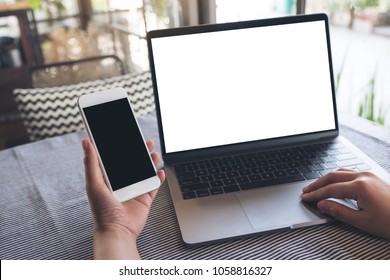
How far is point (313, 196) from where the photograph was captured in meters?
0.60

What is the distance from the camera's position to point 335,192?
581mm

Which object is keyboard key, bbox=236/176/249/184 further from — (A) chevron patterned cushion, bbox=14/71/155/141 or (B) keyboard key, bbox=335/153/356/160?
(A) chevron patterned cushion, bbox=14/71/155/141

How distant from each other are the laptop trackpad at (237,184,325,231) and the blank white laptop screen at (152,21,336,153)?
17 centimetres

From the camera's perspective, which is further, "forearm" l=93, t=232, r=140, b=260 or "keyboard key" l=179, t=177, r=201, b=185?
"keyboard key" l=179, t=177, r=201, b=185

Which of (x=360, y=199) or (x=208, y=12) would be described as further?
(x=208, y=12)

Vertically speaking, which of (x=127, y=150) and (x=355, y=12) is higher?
(x=355, y=12)

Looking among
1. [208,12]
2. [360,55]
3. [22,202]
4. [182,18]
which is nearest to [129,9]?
[182,18]

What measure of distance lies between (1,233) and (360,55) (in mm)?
1356

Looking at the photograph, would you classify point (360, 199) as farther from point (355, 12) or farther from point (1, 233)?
point (355, 12)

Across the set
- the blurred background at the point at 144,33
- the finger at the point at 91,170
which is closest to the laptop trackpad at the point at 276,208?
the finger at the point at 91,170

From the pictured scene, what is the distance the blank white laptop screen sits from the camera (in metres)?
0.75

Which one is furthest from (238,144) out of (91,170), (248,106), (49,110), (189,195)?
(49,110)

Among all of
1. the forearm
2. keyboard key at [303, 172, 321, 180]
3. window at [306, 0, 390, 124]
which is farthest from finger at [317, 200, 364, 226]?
window at [306, 0, 390, 124]

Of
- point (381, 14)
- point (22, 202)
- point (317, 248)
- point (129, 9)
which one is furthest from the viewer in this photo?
point (129, 9)
